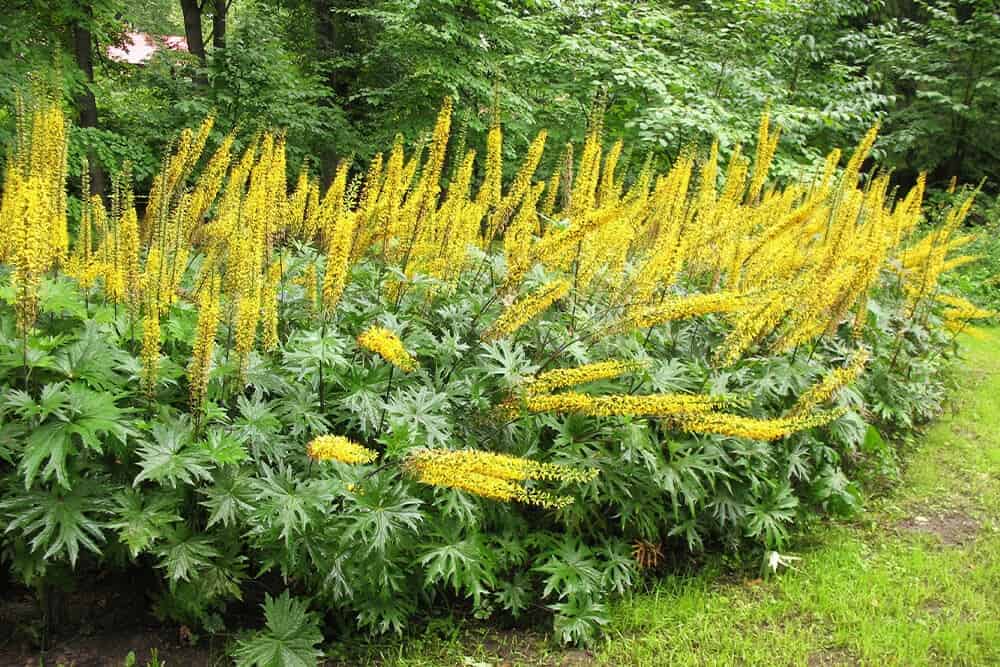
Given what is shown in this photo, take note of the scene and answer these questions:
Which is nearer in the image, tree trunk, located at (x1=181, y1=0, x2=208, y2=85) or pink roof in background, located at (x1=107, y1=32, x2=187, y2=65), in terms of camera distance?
pink roof in background, located at (x1=107, y1=32, x2=187, y2=65)

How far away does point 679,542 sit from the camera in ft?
12.7

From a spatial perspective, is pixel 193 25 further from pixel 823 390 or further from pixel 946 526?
pixel 946 526

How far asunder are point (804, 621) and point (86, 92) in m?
8.64

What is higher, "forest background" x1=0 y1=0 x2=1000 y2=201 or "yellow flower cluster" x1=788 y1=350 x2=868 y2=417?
"forest background" x1=0 y1=0 x2=1000 y2=201

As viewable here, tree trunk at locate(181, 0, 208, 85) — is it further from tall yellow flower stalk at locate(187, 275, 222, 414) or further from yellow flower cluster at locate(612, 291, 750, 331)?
yellow flower cluster at locate(612, 291, 750, 331)

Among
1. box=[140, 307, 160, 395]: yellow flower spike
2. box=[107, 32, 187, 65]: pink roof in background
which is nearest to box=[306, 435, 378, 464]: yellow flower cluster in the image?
box=[140, 307, 160, 395]: yellow flower spike

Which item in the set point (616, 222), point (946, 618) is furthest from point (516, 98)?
point (946, 618)

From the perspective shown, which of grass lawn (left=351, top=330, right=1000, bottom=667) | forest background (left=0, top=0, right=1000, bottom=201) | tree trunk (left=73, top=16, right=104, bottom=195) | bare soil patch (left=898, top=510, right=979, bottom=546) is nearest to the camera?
grass lawn (left=351, top=330, right=1000, bottom=667)

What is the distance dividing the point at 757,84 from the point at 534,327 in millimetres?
6602

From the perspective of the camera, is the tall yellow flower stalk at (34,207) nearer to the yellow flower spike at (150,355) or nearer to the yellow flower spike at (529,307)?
the yellow flower spike at (150,355)

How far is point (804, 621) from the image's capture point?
3428 millimetres

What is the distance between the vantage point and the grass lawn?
311 cm

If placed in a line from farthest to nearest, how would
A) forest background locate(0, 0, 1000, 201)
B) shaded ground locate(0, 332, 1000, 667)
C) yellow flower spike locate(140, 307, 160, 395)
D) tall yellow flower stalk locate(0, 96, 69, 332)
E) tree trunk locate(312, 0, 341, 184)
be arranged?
tree trunk locate(312, 0, 341, 184) → forest background locate(0, 0, 1000, 201) → shaded ground locate(0, 332, 1000, 667) → yellow flower spike locate(140, 307, 160, 395) → tall yellow flower stalk locate(0, 96, 69, 332)

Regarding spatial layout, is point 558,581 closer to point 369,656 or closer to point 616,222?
point 369,656
